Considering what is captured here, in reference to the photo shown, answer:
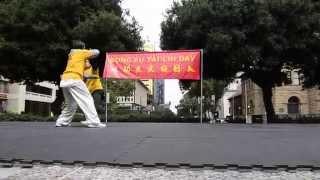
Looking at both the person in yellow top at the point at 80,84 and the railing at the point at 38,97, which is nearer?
the person in yellow top at the point at 80,84

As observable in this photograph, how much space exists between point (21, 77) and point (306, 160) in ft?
105

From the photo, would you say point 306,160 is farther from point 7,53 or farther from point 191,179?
point 7,53

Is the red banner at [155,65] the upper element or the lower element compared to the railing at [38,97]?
lower

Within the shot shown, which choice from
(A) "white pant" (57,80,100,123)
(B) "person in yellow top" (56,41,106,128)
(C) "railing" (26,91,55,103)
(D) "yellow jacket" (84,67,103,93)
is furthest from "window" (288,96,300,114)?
(A) "white pant" (57,80,100,123)

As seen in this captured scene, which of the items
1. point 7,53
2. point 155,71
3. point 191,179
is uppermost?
point 7,53

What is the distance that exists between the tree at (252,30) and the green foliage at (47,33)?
529 cm

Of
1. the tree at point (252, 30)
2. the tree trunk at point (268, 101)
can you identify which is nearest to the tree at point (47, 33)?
the tree at point (252, 30)

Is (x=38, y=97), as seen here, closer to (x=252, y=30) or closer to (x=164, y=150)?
(x=252, y=30)

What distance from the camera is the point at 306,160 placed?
7.39 metres

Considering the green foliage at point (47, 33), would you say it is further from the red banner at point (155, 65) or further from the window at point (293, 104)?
the window at point (293, 104)

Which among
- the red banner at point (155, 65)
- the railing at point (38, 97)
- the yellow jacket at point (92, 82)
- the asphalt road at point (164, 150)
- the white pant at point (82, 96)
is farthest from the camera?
the railing at point (38, 97)

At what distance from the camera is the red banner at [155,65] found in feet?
79.6

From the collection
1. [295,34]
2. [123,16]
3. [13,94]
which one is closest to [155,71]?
[295,34]

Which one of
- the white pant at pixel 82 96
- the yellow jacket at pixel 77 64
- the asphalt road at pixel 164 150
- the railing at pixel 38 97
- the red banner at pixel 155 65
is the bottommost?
the asphalt road at pixel 164 150
